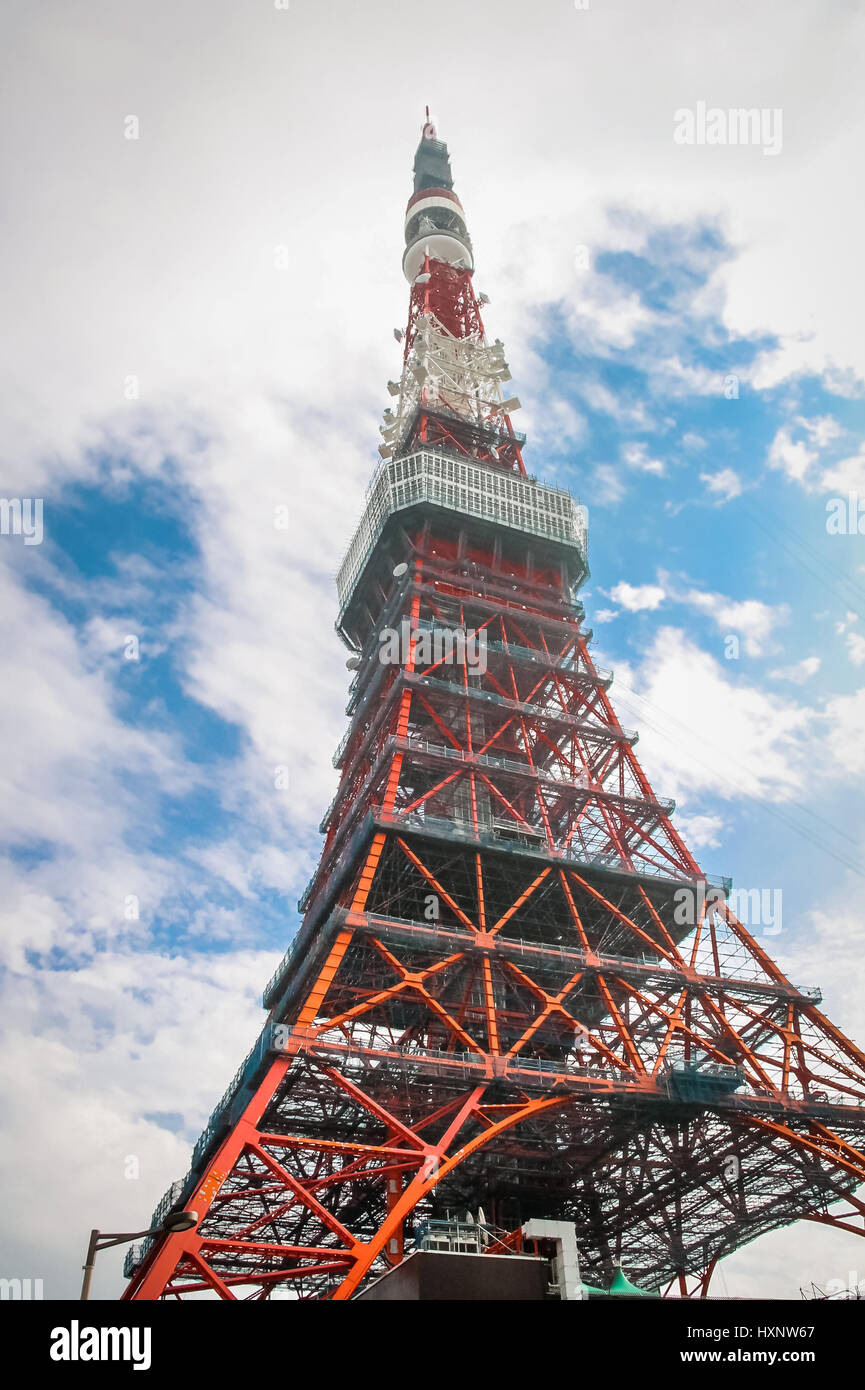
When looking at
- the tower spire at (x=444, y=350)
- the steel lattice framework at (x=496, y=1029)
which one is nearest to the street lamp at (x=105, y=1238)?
the steel lattice framework at (x=496, y=1029)

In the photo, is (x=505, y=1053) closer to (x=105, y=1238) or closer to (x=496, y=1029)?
(x=496, y=1029)

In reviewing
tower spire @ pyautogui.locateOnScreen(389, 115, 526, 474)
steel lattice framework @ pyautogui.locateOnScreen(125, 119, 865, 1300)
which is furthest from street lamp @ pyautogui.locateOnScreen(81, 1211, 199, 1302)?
tower spire @ pyautogui.locateOnScreen(389, 115, 526, 474)

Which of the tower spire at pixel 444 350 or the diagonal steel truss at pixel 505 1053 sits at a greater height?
the tower spire at pixel 444 350

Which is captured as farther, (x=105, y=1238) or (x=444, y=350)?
(x=444, y=350)

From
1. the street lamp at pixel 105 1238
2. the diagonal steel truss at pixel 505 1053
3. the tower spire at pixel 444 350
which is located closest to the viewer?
the street lamp at pixel 105 1238

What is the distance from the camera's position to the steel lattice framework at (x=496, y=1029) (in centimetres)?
3294

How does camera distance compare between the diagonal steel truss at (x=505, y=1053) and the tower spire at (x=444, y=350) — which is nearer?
the diagonal steel truss at (x=505, y=1053)

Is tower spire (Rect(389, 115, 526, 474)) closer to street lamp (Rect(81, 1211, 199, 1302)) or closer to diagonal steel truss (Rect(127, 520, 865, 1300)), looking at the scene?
diagonal steel truss (Rect(127, 520, 865, 1300))

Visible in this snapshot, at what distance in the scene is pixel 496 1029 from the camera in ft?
114

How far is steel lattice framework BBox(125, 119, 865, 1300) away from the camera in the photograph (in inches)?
1297

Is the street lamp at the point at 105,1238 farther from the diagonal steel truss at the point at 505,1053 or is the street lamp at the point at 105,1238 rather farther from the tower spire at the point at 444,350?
the tower spire at the point at 444,350

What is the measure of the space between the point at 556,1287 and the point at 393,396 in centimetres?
6240

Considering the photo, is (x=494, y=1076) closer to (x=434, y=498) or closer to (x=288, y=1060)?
(x=288, y=1060)

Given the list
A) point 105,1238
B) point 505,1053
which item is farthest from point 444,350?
point 105,1238
